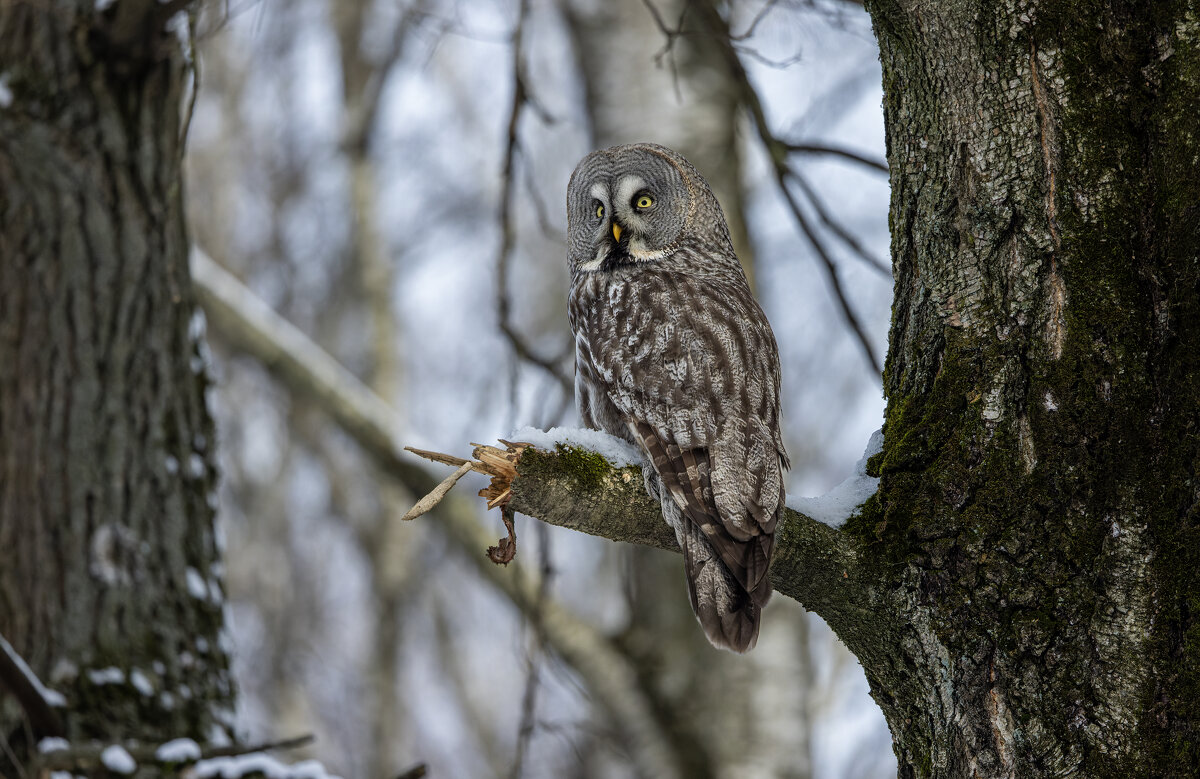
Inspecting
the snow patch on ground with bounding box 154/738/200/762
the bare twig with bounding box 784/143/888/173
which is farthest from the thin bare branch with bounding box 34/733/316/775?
the bare twig with bounding box 784/143/888/173

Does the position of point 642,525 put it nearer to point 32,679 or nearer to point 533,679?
point 533,679

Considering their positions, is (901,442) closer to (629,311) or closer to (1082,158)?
(1082,158)

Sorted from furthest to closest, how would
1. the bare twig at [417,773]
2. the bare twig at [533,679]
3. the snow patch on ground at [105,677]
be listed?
the bare twig at [533,679] → the snow patch on ground at [105,677] → the bare twig at [417,773]

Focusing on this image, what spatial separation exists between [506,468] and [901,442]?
2.47 feet

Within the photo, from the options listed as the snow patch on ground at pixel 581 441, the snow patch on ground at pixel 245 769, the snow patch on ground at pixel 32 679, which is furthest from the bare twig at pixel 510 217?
the snow patch on ground at pixel 32 679

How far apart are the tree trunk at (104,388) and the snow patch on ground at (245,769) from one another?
0.84 feet

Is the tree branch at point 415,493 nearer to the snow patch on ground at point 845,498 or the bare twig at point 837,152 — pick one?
the bare twig at point 837,152

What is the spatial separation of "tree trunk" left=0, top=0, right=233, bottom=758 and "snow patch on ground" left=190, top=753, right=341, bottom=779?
0.26m

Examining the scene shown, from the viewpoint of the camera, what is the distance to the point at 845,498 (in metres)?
2.05

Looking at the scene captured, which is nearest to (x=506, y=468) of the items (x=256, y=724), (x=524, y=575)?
(x=524, y=575)

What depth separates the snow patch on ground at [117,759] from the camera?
8.96 ft

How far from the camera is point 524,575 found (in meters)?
4.55

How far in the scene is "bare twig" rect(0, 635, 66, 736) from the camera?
8.68ft

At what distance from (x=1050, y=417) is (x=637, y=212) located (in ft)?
5.25
